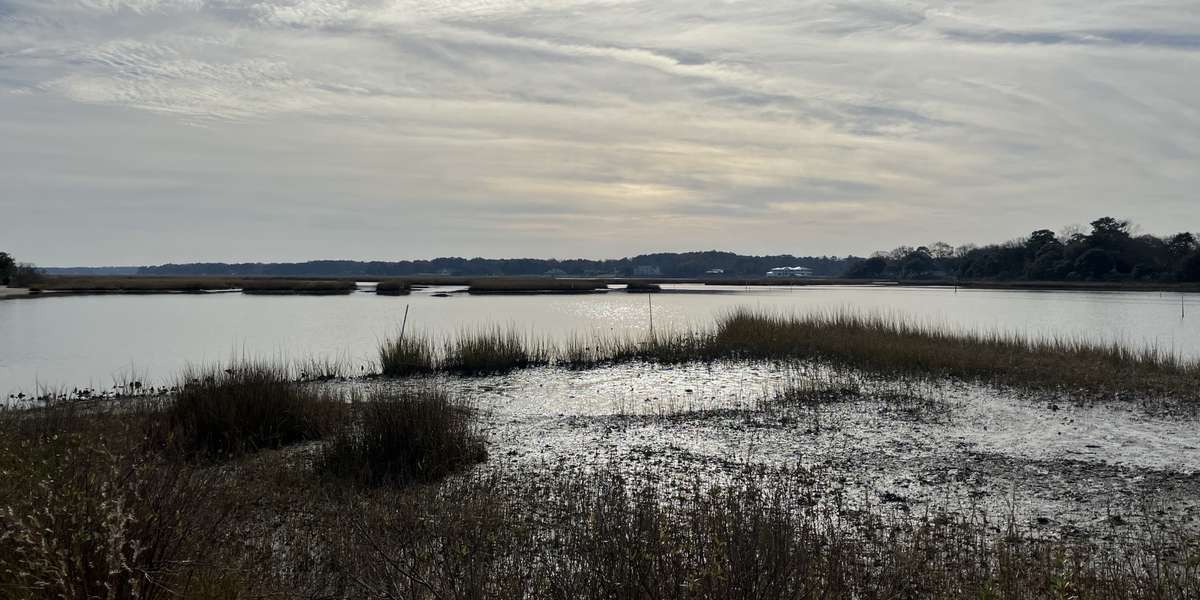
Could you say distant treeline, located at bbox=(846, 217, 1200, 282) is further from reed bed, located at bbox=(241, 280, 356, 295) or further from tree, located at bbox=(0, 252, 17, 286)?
tree, located at bbox=(0, 252, 17, 286)

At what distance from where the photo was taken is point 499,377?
17594mm

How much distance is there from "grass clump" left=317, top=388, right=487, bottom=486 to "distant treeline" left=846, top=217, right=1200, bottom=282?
89.8 meters

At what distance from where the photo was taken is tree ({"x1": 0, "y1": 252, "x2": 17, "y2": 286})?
220 ft

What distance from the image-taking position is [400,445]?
860 cm

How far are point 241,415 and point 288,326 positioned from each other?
24.8 meters

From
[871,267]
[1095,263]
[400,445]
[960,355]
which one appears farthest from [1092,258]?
[400,445]

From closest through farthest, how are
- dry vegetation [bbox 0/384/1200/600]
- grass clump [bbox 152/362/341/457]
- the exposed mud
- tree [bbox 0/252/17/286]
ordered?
dry vegetation [bbox 0/384/1200/600] < the exposed mud < grass clump [bbox 152/362/341/457] < tree [bbox 0/252/17/286]

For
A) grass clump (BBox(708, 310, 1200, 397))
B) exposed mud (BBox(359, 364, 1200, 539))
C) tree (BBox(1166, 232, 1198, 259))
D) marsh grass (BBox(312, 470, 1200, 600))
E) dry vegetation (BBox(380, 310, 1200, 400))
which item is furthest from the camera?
tree (BBox(1166, 232, 1198, 259))

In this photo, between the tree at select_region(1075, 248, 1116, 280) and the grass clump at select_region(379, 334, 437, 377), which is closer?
the grass clump at select_region(379, 334, 437, 377)

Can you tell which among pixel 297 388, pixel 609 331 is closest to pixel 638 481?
pixel 297 388

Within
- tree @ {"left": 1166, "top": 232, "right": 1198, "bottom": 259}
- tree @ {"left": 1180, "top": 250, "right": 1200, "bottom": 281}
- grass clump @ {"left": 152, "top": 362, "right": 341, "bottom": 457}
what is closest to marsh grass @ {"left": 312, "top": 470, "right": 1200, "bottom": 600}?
grass clump @ {"left": 152, "top": 362, "right": 341, "bottom": 457}

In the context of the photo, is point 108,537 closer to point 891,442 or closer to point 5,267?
point 891,442

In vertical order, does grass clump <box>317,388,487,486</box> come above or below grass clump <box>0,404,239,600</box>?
below

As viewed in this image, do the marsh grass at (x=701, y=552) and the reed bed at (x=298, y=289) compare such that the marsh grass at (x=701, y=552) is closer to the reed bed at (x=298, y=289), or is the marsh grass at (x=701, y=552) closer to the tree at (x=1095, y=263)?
the reed bed at (x=298, y=289)
